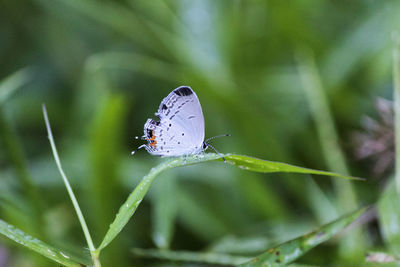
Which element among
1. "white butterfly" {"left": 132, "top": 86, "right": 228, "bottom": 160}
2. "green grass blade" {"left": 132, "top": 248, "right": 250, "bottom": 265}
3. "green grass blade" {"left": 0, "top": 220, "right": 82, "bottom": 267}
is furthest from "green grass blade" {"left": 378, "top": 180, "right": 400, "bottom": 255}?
"green grass blade" {"left": 0, "top": 220, "right": 82, "bottom": 267}

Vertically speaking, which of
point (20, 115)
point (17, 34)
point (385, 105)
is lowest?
point (385, 105)

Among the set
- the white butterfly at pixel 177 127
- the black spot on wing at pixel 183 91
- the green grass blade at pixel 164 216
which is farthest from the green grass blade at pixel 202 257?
the black spot on wing at pixel 183 91

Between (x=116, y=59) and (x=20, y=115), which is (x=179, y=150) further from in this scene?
(x=20, y=115)

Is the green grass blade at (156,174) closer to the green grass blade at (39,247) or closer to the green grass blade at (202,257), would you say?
the green grass blade at (39,247)

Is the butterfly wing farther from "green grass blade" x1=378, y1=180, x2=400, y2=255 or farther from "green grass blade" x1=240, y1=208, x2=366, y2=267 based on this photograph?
"green grass blade" x1=378, y1=180, x2=400, y2=255

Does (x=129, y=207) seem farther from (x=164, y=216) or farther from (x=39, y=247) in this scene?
(x=164, y=216)

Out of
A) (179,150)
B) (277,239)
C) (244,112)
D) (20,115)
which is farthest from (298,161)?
(20,115)

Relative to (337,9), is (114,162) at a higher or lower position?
lower

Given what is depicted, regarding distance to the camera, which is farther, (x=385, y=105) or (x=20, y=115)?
(x=20, y=115)
